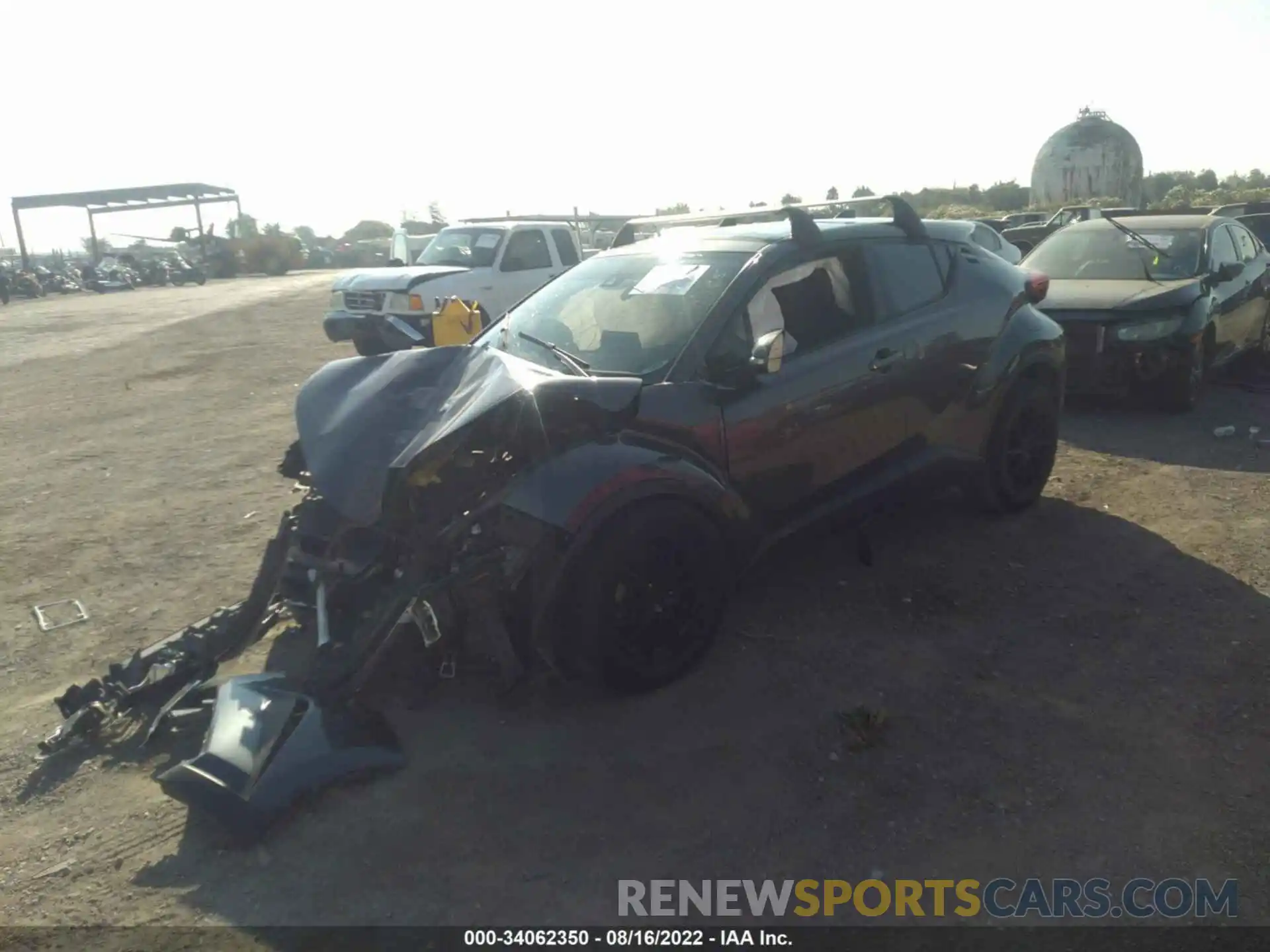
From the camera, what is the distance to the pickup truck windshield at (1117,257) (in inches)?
362

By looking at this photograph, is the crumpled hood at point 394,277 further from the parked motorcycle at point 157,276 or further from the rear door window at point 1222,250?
the parked motorcycle at point 157,276

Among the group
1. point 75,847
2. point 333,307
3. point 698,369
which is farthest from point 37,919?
point 333,307

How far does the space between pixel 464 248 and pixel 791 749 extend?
449 inches

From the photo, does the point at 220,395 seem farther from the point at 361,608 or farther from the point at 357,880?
the point at 357,880

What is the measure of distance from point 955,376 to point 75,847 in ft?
14.5

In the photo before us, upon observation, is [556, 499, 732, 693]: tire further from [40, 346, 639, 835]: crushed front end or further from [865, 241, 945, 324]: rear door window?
[865, 241, 945, 324]: rear door window

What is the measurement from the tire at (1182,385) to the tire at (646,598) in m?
6.07

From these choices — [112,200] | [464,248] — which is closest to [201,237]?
[112,200]

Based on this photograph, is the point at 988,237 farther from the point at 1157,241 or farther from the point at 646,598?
the point at 646,598

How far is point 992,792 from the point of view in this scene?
339cm

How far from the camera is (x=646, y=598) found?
387 cm

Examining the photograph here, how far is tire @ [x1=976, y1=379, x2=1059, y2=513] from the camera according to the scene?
5594 mm

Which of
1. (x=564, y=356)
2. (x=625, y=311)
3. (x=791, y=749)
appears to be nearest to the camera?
A: (x=791, y=749)

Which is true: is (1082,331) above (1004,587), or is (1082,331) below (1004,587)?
above
